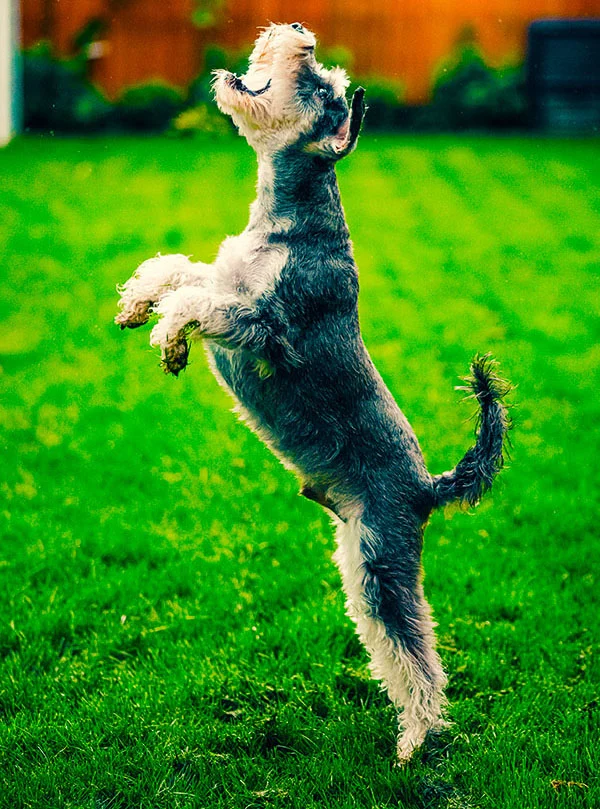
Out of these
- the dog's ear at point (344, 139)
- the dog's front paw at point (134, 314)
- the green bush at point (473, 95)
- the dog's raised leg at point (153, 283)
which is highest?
the dog's ear at point (344, 139)

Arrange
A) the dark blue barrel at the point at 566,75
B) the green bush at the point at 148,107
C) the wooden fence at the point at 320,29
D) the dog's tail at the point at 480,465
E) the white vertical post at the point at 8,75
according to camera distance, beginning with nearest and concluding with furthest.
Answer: the dog's tail at the point at 480,465, the wooden fence at the point at 320,29, the white vertical post at the point at 8,75, the green bush at the point at 148,107, the dark blue barrel at the point at 566,75

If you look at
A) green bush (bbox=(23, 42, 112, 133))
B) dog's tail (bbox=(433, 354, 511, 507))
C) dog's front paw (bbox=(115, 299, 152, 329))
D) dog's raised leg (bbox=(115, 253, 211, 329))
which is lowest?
green bush (bbox=(23, 42, 112, 133))

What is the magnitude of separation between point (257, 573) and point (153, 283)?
195cm

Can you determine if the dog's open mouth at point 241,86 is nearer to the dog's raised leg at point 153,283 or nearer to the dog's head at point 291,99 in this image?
the dog's head at point 291,99

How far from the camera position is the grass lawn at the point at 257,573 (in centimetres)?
328

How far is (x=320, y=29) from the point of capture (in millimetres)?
16219

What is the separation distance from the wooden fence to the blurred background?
0.02 m

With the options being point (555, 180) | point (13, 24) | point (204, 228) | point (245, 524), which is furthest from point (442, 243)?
point (13, 24)

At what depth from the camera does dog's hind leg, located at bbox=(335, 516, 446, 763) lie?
3105 mm

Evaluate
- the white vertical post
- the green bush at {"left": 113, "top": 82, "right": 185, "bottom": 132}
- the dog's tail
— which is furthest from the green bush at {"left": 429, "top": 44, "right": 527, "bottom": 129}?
the dog's tail

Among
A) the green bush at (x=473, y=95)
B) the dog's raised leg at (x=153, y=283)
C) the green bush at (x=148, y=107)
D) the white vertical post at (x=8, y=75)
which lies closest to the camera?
the dog's raised leg at (x=153, y=283)

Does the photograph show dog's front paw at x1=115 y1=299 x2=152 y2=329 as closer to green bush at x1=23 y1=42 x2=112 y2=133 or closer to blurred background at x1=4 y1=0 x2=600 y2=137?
blurred background at x1=4 y1=0 x2=600 y2=137

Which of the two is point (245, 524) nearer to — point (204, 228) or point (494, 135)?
point (204, 228)

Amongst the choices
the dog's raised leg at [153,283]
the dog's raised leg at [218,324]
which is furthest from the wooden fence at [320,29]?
the dog's raised leg at [218,324]
